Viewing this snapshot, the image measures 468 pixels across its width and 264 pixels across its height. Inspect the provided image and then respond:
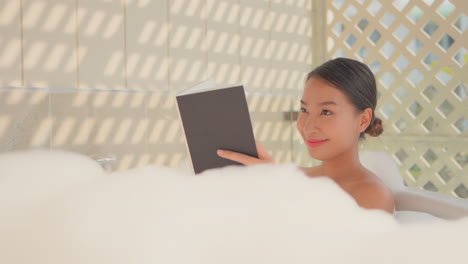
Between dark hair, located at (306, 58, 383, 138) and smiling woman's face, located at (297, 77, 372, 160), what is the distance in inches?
0.6

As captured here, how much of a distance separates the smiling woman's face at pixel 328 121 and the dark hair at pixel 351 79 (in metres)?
0.01

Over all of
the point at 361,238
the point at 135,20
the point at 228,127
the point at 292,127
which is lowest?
the point at 292,127

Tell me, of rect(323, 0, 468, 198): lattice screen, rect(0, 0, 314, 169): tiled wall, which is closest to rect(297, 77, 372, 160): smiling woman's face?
rect(0, 0, 314, 169): tiled wall

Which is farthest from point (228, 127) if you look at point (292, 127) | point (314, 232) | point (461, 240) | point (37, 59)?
point (292, 127)

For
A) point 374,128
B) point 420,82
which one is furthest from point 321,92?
point 420,82

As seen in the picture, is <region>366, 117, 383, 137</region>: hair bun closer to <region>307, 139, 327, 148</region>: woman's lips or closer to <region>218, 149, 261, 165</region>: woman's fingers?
<region>307, 139, 327, 148</region>: woman's lips

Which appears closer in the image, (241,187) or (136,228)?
(136,228)

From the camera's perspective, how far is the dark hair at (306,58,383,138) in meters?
1.33

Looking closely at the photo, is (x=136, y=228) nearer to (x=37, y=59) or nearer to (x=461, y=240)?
(x=461, y=240)

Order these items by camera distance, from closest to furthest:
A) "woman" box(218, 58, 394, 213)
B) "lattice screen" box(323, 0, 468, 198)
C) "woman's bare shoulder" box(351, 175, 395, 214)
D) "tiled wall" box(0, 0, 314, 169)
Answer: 1. "woman's bare shoulder" box(351, 175, 395, 214)
2. "woman" box(218, 58, 394, 213)
3. "tiled wall" box(0, 0, 314, 169)
4. "lattice screen" box(323, 0, 468, 198)

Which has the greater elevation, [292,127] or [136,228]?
[136,228]

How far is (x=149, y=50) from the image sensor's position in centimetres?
224

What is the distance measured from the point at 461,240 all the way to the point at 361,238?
0.18 meters

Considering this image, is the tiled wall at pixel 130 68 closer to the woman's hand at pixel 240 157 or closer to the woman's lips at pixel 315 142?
the woman's hand at pixel 240 157
